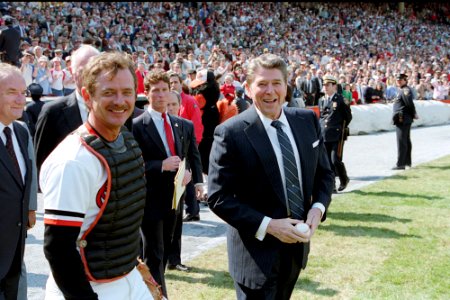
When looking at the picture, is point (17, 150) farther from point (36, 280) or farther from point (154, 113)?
point (36, 280)

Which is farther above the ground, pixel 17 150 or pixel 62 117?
pixel 62 117

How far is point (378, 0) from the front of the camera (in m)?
50.5

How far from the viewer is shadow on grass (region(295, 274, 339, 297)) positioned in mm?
5559

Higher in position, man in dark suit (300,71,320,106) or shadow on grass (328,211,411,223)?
man in dark suit (300,71,320,106)

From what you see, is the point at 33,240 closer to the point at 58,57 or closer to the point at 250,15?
the point at 58,57

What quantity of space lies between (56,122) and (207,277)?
7.81ft

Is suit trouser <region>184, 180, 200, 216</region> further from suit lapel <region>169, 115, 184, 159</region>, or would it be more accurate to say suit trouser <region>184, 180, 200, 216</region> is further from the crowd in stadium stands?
the crowd in stadium stands

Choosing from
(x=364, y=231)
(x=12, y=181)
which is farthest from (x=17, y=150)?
(x=364, y=231)

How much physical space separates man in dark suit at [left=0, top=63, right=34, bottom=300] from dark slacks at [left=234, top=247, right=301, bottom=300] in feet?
4.42

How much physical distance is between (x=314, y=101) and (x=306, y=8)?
87.0 feet

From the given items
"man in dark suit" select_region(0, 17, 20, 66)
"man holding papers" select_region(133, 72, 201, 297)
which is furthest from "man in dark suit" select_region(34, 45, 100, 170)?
"man in dark suit" select_region(0, 17, 20, 66)

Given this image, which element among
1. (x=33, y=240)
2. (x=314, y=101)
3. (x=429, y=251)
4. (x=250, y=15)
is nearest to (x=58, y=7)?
(x=314, y=101)

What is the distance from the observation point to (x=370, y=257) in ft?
21.9

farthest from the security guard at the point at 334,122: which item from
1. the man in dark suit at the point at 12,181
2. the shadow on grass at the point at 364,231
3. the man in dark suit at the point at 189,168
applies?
the man in dark suit at the point at 12,181
